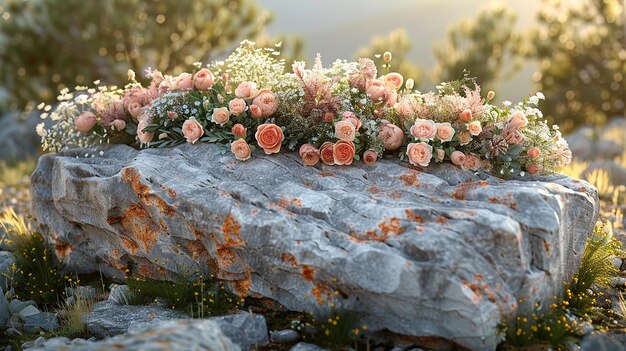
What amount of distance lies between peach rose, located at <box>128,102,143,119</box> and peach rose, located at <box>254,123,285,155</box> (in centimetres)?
206

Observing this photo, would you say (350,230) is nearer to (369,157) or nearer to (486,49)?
→ (369,157)

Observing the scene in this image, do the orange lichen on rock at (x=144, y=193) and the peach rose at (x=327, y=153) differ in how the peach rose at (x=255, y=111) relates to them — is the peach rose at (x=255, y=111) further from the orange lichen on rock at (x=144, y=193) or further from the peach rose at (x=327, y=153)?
the orange lichen on rock at (x=144, y=193)

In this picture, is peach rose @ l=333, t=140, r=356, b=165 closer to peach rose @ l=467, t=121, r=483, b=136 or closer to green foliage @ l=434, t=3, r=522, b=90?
peach rose @ l=467, t=121, r=483, b=136

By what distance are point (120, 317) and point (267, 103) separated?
8.31ft

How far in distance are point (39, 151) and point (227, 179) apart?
1519 centimetres

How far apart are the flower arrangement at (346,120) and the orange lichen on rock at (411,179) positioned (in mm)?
146

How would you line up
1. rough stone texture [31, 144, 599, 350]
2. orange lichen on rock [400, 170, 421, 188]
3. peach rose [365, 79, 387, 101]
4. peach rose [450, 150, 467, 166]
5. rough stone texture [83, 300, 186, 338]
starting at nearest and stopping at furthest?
1. rough stone texture [31, 144, 599, 350]
2. rough stone texture [83, 300, 186, 338]
3. orange lichen on rock [400, 170, 421, 188]
4. peach rose [450, 150, 467, 166]
5. peach rose [365, 79, 387, 101]

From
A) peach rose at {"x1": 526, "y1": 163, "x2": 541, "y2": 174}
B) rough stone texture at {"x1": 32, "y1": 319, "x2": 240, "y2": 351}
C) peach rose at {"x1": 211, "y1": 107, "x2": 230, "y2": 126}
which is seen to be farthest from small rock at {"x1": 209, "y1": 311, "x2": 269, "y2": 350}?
peach rose at {"x1": 526, "y1": 163, "x2": 541, "y2": 174}

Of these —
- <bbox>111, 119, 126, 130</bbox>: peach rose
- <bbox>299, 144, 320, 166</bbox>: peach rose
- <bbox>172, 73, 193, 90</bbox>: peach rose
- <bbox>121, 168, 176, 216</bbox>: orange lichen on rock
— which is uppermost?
<bbox>172, 73, 193, 90</bbox>: peach rose

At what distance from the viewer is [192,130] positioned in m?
6.77

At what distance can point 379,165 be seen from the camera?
6.33 metres

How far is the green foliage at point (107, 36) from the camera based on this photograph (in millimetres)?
19500

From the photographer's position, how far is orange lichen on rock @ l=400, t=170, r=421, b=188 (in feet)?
19.5

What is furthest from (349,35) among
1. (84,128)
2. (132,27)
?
(84,128)
